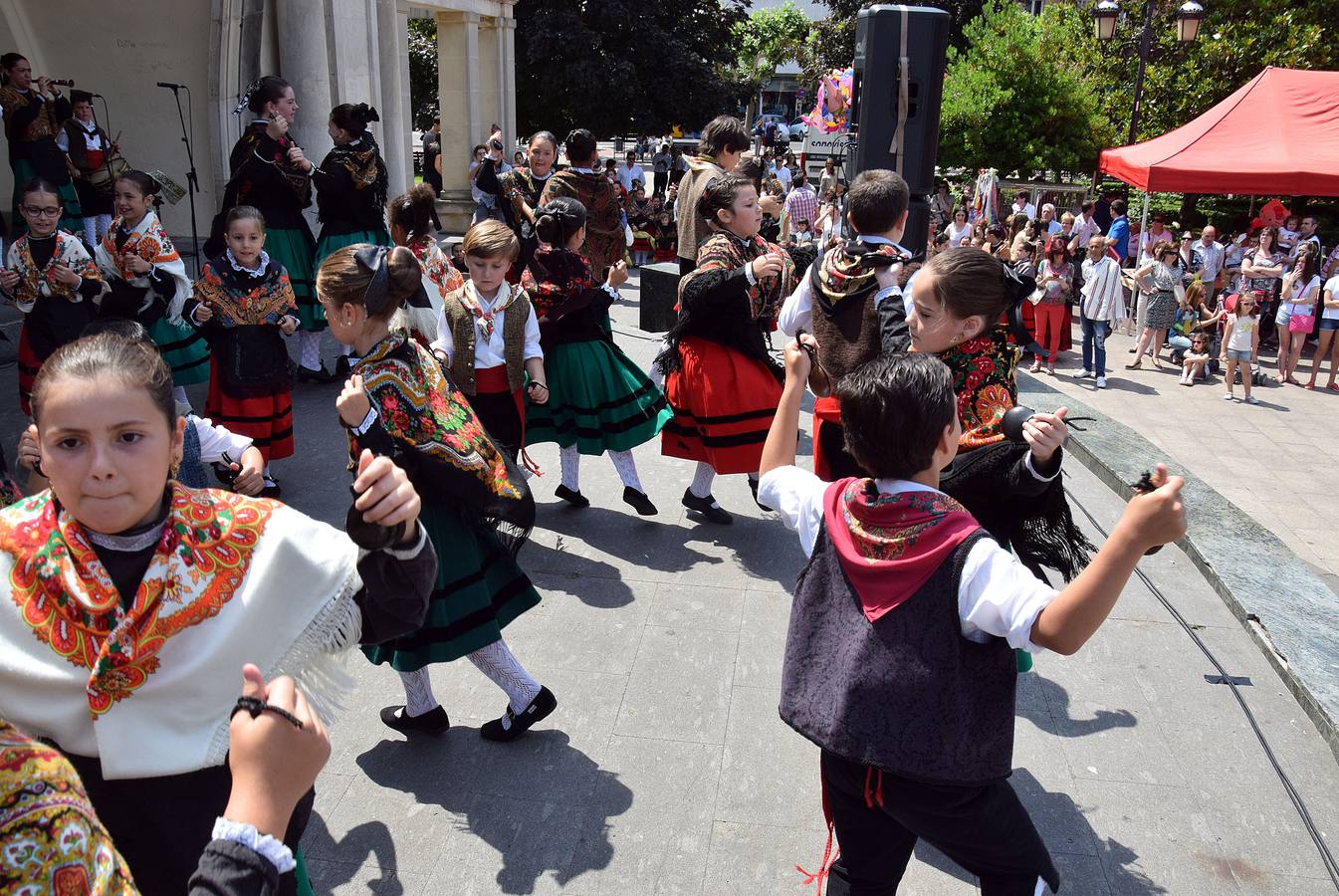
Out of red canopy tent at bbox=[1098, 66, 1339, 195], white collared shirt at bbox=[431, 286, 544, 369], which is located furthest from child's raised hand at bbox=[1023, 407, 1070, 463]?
red canopy tent at bbox=[1098, 66, 1339, 195]

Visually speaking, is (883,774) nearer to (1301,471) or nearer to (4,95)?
(1301,471)

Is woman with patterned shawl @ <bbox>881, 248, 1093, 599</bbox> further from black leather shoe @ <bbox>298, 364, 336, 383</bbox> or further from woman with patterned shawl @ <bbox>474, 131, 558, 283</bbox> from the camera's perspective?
black leather shoe @ <bbox>298, 364, 336, 383</bbox>

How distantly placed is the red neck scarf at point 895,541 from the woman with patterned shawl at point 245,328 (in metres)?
4.24

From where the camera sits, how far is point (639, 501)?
572cm

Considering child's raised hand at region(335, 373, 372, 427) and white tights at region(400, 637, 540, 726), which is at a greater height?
child's raised hand at region(335, 373, 372, 427)

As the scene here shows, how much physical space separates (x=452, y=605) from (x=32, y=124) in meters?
7.77

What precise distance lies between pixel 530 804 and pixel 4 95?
A: 843 centimetres

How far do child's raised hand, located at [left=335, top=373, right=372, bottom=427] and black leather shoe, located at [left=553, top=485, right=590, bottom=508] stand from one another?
9.09ft

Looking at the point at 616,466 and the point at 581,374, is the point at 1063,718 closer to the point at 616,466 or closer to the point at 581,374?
the point at 616,466

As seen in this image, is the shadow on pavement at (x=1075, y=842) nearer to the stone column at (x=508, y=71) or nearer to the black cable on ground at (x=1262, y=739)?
the black cable on ground at (x=1262, y=739)

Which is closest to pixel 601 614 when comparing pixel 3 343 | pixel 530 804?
pixel 530 804

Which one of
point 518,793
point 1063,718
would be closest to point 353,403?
point 518,793

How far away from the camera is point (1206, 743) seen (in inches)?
150

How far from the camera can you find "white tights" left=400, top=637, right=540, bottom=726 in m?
3.59
